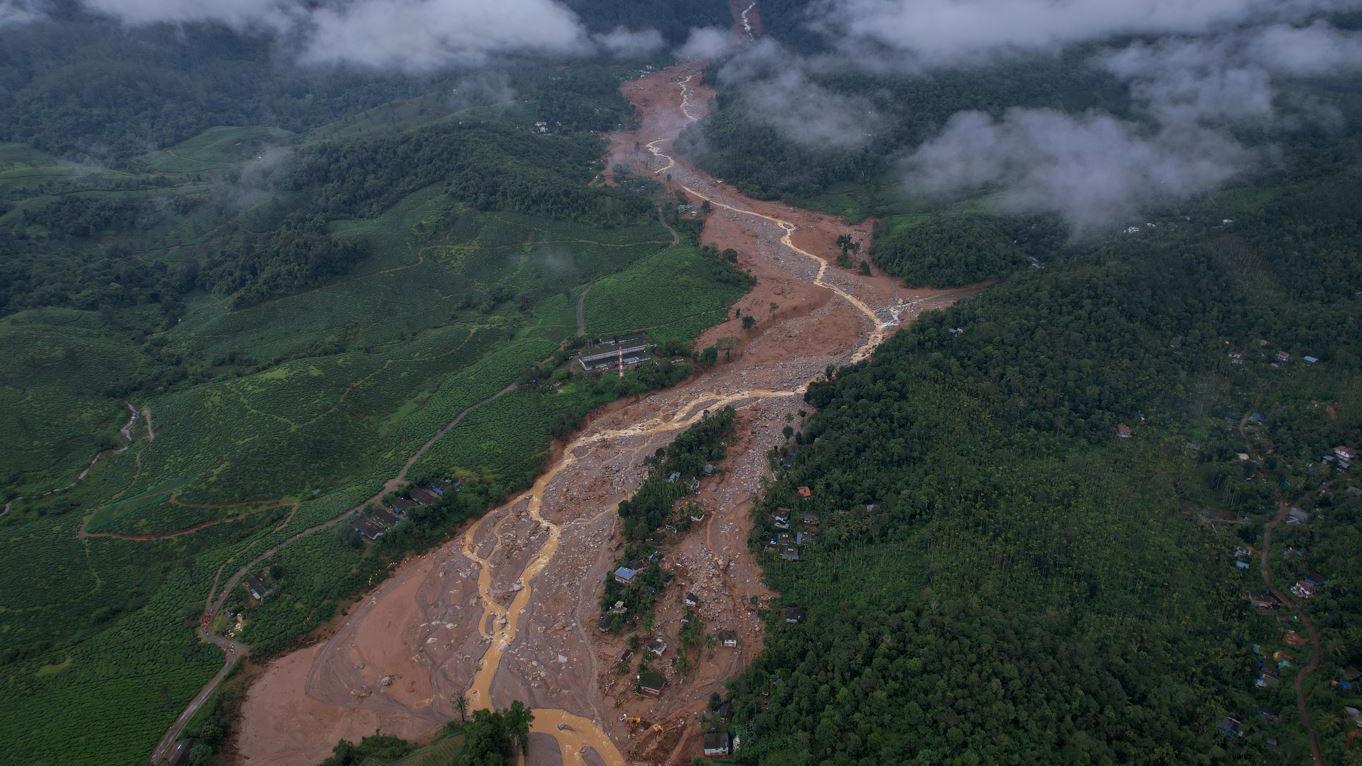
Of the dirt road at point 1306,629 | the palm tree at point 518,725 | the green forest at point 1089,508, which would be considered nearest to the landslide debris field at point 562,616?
the palm tree at point 518,725

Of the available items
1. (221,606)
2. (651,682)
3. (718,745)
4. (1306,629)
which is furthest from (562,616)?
(1306,629)

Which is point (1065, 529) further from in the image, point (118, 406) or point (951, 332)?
point (118, 406)

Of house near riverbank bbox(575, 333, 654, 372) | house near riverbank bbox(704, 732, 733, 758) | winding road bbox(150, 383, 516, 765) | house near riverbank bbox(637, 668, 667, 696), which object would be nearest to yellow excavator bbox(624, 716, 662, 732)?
house near riverbank bbox(637, 668, 667, 696)

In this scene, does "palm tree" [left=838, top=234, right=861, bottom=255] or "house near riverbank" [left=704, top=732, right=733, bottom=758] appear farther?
"palm tree" [left=838, top=234, right=861, bottom=255]

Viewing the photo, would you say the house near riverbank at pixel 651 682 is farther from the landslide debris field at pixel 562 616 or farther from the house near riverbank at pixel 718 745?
the house near riverbank at pixel 718 745

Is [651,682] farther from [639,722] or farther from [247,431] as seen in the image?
[247,431]

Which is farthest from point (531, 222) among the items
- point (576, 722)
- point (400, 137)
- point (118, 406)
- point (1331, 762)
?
point (1331, 762)

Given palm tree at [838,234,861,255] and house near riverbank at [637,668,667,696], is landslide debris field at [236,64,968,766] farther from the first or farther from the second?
palm tree at [838,234,861,255]

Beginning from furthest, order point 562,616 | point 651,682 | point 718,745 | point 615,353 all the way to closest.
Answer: point 615,353
point 562,616
point 651,682
point 718,745
